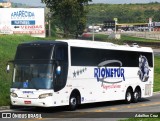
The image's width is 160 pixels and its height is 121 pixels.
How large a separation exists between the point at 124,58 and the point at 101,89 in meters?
3.31

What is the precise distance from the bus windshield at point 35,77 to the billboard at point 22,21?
25.2 metres

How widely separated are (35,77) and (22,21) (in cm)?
2572

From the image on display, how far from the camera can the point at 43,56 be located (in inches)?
919

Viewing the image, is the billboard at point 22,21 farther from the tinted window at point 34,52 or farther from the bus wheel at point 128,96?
the tinted window at point 34,52

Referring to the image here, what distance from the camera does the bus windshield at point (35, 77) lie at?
22934mm

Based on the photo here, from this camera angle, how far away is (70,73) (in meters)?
24.2

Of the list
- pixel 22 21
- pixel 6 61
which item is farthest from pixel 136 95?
pixel 22 21

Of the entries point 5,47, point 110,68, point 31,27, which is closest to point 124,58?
point 110,68

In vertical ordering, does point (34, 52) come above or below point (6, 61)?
above

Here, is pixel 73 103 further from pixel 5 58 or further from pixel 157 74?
pixel 157 74

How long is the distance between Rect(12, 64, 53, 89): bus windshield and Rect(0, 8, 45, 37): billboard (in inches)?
992

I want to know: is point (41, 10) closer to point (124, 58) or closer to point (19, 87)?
point (124, 58)

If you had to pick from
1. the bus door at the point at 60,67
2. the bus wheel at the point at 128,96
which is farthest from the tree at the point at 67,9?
the bus door at the point at 60,67

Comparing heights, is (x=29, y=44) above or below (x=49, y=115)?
above
